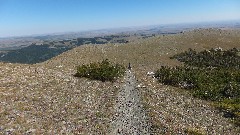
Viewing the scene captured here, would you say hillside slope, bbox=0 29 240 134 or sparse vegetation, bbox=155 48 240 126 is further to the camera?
sparse vegetation, bbox=155 48 240 126

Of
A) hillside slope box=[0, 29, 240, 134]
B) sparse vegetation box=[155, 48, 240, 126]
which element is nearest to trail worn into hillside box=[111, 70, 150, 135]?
hillside slope box=[0, 29, 240, 134]

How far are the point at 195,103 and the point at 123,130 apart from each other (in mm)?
18800

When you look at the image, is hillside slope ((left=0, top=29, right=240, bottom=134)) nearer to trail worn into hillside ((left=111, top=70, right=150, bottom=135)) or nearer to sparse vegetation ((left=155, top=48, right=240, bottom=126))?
trail worn into hillside ((left=111, top=70, right=150, bottom=135))

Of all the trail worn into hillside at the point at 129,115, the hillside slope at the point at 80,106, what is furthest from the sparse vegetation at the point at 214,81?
the trail worn into hillside at the point at 129,115

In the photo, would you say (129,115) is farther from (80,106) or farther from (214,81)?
(214,81)

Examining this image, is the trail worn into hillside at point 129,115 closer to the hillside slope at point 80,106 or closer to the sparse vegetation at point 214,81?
the hillside slope at point 80,106

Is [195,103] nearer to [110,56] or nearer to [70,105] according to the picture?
[70,105]

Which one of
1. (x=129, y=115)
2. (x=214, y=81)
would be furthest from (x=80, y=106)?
(x=214, y=81)

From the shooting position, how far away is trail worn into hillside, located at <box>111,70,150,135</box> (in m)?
30.2

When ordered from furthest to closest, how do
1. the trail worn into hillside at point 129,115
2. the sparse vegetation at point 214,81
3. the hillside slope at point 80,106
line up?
the sparse vegetation at point 214,81 < the trail worn into hillside at point 129,115 < the hillside slope at point 80,106

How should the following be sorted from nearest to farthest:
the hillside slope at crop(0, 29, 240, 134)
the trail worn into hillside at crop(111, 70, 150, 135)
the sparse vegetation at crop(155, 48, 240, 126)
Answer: the hillside slope at crop(0, 29, 240, 134), the trail worn into hillside at crop(111, 70, 150, 135), the sparse vegetation at crop(155, 48, 240, 126)

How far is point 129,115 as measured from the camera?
3503 cm

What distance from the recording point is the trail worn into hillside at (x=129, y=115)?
30.2 m

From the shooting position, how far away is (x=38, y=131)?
2705 cm
